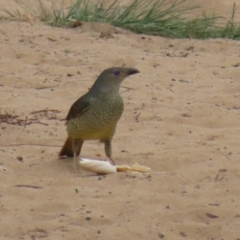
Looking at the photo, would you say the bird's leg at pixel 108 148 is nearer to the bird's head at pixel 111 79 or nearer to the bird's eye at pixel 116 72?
the bird's head at pixel 111 79

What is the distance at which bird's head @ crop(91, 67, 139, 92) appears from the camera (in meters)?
6.14

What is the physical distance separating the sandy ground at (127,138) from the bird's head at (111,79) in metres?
0.57

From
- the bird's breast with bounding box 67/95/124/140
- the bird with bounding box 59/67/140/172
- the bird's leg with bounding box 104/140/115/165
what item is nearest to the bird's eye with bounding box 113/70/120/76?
the bird with bounding box 59/67/140/172

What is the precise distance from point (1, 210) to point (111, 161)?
116 centimetres

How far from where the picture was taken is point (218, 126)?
281 inches

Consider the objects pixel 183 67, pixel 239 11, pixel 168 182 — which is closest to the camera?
pixel 168 182

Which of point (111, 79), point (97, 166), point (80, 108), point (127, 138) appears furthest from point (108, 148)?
point (127, 138)

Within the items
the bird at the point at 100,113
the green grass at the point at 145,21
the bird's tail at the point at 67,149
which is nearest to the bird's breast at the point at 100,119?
the bird at the point at 100,113

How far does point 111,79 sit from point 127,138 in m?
0.80

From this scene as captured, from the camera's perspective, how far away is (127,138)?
22.5ft

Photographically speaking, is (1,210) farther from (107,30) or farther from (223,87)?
(107,30)

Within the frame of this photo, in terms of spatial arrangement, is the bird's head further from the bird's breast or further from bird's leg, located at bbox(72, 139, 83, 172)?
bird's leg, located at bbox(72, 139, 83, 172)

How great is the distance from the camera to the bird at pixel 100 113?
602cm

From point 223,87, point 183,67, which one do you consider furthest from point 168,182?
point 183,67
